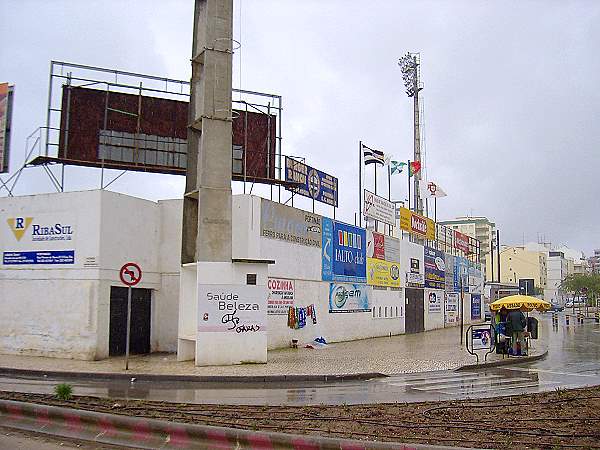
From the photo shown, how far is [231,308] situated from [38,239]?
23.8 feet

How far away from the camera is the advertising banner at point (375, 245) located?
1320 inches

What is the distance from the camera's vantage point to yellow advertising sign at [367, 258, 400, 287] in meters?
33.3

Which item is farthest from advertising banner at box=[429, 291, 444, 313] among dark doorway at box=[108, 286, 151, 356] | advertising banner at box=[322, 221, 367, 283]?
dark doorway at box=[108, 286, 151, 356]

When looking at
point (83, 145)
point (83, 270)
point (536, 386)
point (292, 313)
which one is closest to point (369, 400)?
point (536, 386)

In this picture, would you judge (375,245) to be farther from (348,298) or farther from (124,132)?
(124,132)

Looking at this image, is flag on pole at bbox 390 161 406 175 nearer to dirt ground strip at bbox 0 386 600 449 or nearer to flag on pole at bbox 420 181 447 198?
flag on pole at bbox 420 181 447 198

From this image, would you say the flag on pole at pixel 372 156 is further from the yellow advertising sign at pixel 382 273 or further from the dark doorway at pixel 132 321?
the dark doorway at pixel 132 321

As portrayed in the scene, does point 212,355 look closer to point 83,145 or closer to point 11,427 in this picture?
point 11,427

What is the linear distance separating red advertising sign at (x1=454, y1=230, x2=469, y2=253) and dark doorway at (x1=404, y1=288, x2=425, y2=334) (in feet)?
43.4

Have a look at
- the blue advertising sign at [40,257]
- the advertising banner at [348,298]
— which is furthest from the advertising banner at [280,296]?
the blue advertising sign at [40,257]

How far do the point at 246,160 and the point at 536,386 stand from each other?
18.3 m

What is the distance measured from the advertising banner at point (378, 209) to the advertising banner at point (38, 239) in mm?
17084

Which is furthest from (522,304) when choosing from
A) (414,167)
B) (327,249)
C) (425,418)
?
(414,167)

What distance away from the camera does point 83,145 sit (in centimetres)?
2667
